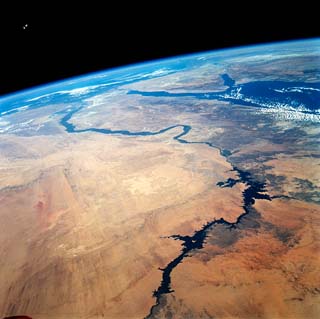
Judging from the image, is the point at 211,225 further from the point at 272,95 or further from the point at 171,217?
the point at 272,95

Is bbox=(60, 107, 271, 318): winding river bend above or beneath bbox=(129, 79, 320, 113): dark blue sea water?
beneath

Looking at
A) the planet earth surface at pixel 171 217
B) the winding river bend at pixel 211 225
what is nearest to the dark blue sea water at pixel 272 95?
the planet earth surface at pixel 171 217

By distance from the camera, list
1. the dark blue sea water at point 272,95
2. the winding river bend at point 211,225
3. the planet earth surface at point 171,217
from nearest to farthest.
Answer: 1. the planet earth surface at point 171,217
2. the winding river bend at point 211,225
3. the dark blue sea water at point 272,95

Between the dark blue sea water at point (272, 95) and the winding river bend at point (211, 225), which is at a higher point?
the dark blue sea water at point (272, 95)

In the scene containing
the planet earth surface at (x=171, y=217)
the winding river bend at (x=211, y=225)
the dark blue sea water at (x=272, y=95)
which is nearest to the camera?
the planet earth surface at (x=171, y=217)

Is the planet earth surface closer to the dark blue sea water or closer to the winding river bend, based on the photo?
the winding river bend

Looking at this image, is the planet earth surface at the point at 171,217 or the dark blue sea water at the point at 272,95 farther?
the dark blue sea water at the point at 272,95

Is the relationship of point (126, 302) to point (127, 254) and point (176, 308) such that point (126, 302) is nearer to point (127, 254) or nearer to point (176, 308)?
point (176, 308)

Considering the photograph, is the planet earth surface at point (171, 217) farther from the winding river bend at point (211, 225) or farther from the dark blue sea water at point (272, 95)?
the dark blue sea water at point (272, 95)

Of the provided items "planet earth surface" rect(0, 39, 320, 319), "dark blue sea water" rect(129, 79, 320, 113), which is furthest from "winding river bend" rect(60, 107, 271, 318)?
"dark blue sea water" rect(129, 79, 320, 113)
